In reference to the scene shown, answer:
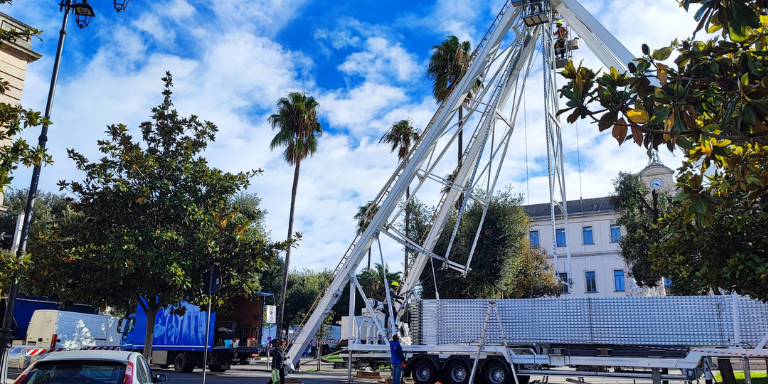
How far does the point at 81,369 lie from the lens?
721 centimetres

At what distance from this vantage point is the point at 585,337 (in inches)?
598

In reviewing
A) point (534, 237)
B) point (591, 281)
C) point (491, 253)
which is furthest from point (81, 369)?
point (591, 281)

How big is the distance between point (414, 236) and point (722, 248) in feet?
67.5

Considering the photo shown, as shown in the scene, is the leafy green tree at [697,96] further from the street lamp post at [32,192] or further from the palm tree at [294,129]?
the palm tree at [294,129]

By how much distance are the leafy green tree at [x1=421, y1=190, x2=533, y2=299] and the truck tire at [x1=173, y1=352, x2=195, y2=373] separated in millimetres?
11588

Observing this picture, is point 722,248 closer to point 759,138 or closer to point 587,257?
point 759,138

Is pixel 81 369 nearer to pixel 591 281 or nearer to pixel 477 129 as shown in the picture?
pixel 477 129

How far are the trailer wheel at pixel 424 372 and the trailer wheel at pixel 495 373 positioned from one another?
5.02ft

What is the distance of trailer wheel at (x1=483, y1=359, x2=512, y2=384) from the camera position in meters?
16.1

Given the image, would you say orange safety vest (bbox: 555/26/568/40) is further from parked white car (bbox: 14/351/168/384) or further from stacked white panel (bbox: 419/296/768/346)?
parked white car (bbox: 14/351/168/384)

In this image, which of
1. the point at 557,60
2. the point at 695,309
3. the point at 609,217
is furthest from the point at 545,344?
the point at 609,217

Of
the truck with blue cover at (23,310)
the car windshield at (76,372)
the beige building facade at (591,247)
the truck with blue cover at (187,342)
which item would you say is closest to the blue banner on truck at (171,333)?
the truck with blue cover at (187,342)

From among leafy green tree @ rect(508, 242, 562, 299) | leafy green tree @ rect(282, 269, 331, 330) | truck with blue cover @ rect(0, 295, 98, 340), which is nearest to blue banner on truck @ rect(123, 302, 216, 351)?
truck with blue cover @ rect(0, 295, 98, 340)

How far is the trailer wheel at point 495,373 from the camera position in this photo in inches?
635
